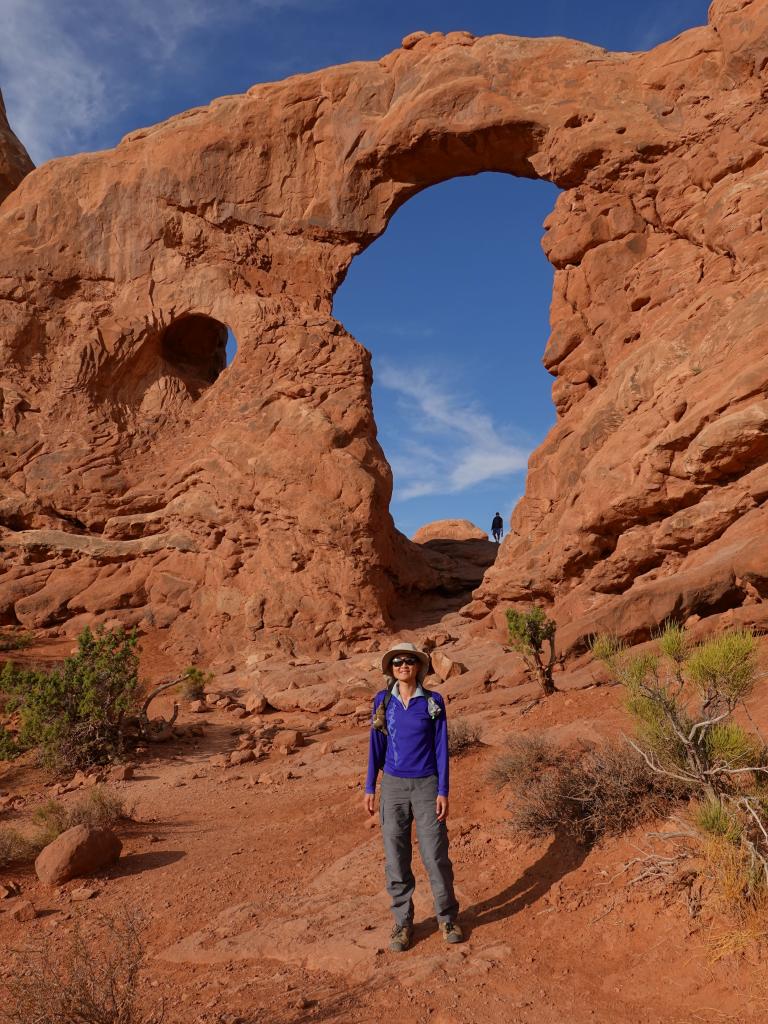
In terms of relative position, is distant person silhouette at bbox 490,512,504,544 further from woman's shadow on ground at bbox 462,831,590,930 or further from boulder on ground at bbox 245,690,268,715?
woman's shadow on ground at bbox 462,831,590,930

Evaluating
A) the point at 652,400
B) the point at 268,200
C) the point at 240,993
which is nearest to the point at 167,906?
the point at 240,993

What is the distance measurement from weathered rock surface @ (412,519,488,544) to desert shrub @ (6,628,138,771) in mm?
20993

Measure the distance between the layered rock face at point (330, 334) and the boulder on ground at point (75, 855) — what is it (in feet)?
21.7

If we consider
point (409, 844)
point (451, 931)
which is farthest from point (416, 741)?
point (451, 931)

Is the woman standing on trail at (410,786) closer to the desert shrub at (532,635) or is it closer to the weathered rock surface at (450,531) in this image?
the desert shrub at (532,635)

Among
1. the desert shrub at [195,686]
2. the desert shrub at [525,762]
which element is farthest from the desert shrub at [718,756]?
the desert shrub at [195,686]

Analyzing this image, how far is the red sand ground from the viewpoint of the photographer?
311cm

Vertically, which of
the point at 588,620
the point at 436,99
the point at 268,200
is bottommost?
the point at 588,620

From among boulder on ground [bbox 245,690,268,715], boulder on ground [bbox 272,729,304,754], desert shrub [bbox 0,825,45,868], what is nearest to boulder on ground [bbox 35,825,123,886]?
desert shrub [bbox 0,825,45,868]

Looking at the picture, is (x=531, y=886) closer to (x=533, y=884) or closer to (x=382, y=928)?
(x=533, y=884)

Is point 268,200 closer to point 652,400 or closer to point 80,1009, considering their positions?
point 652,400

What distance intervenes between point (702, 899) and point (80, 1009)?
2.78 m

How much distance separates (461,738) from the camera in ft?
24.4

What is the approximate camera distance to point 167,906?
4.91 metres
